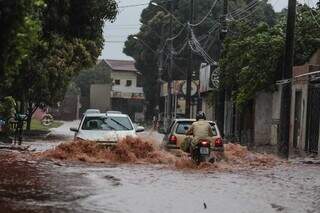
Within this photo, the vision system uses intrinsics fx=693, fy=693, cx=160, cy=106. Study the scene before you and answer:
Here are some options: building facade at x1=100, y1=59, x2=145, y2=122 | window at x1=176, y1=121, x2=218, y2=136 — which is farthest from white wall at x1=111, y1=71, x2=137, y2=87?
window at x1=176, y1=121, x2=218, y2=136

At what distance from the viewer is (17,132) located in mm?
29500

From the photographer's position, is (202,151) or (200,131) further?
(200,131)

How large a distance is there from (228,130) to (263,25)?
31.0 feet

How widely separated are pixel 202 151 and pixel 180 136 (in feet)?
7.52

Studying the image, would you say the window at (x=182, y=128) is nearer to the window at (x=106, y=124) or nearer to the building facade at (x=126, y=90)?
the window at (x=106, y=124)

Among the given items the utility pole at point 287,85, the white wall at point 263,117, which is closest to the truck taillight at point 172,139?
the utility pole at point 287,85

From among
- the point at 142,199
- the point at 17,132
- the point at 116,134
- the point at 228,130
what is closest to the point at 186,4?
the point at 228,130

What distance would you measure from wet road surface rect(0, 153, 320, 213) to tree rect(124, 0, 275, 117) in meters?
43.4

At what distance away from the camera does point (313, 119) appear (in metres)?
26.2

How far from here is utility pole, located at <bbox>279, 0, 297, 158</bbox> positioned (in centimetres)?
2288

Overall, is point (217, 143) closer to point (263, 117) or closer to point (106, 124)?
point (106, 124)

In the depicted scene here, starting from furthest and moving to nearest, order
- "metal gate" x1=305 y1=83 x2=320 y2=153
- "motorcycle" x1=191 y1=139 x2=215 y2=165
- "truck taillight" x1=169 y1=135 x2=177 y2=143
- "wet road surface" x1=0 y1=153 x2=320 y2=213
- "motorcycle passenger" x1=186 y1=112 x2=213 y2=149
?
"metal gate" x1=305 y1=83 x2=320 y2=153, "truck taillight" x1=169 y1=135 x2=177 y2=143, "motorcycle passenger" x1=186 y1=112 x2=213 y2=149, "motorcycle" x1=191 y1=139 x2=215 y2=165, "wet road surface" x1=0 y1=153 x2=320 y2=213

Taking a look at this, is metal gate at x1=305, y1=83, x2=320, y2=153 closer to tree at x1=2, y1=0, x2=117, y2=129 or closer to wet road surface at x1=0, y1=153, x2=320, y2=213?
wet road surface at x1=0, y1=153, x2=320, y2=213

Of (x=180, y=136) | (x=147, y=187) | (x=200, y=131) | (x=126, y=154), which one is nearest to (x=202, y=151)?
(x=200, y=131)
